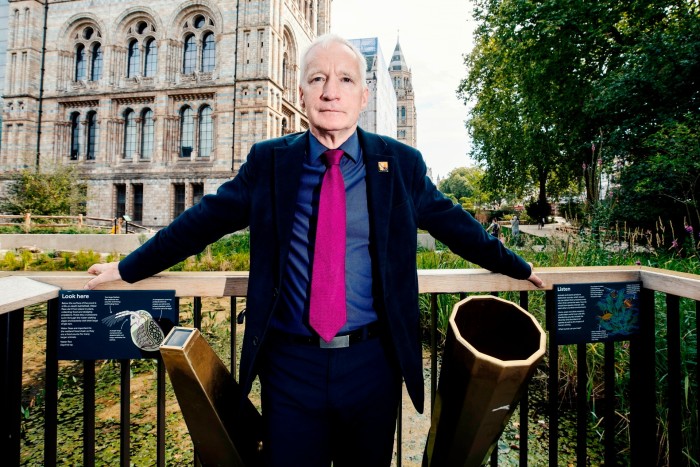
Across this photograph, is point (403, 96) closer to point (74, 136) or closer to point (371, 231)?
point (74, 136)

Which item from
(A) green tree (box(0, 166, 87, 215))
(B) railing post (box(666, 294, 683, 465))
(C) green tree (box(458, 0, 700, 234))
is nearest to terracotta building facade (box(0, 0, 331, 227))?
(A) green tree (box(0, 166, 87, 215))

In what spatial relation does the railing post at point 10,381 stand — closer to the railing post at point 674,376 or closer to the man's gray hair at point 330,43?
the man's gray hair at point 330,43

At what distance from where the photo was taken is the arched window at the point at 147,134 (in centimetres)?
2412

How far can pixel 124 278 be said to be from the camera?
144 centimetres

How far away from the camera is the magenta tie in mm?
1208

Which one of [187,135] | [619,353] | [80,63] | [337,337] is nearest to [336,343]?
[337,337]

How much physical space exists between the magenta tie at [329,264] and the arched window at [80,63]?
31282 mm

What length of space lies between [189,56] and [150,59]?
8.94 feet

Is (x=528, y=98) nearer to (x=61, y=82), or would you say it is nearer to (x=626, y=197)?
(x=626, y=197)

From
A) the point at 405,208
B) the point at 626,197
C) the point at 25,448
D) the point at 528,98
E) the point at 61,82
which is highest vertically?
the point at 61,82

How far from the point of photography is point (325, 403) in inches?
47.0

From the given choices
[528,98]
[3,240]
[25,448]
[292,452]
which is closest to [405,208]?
[292,452]

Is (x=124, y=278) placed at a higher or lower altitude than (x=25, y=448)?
higher

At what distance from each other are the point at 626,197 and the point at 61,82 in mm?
31738
